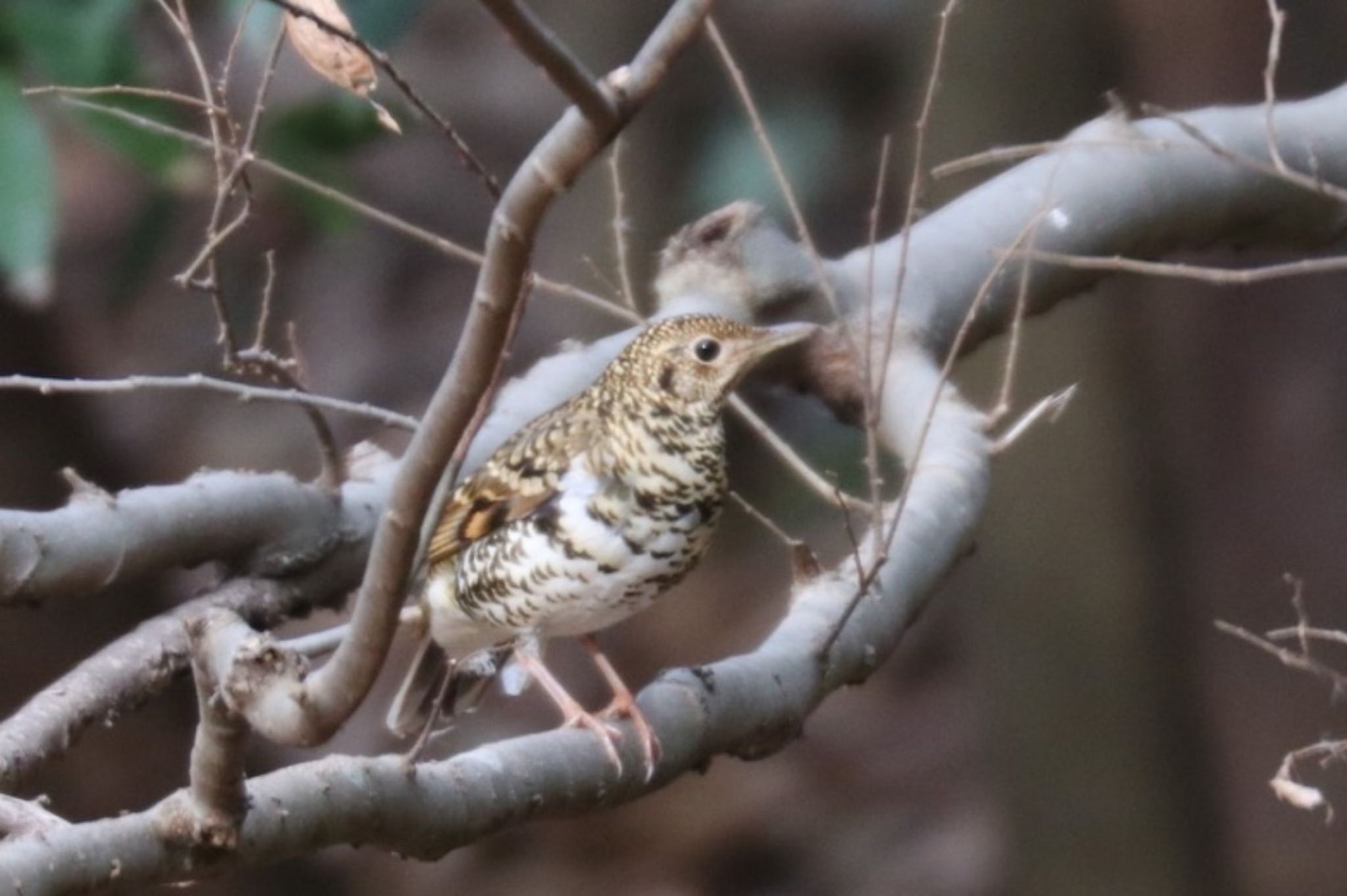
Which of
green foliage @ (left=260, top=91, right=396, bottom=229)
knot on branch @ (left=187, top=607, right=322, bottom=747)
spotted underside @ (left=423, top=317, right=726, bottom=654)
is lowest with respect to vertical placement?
spotted underside @ (left=423, top=317, right=726, bottom=654)

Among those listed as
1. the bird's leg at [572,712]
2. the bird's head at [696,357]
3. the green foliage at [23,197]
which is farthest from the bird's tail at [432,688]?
the green foliage at [23,197]

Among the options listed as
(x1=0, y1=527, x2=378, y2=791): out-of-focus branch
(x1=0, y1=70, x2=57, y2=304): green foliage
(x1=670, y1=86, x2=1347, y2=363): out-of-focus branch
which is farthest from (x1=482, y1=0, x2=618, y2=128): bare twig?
(x1=0, y1=70, x2=57, y2=304): green foliage

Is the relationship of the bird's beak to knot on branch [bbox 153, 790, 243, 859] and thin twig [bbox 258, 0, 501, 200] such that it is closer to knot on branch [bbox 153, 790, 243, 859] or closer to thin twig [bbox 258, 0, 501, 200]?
thin twig [bbox 258, 0, 501, 200]

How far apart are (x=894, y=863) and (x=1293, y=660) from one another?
6.07 meters

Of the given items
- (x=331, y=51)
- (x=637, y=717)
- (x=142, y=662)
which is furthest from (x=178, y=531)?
(x=331, y=51)

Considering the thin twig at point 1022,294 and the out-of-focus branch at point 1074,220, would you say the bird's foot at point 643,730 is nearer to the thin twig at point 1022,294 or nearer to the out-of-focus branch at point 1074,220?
the thin twig at point 1022,294

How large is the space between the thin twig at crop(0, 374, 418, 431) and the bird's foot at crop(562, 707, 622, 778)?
1.53 feet

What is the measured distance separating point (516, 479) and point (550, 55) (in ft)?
5.74

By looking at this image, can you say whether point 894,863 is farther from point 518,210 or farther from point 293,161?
point 518,210

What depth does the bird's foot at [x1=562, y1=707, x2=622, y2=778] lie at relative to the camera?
8.41ft

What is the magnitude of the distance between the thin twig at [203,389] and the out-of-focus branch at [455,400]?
836 millimetres

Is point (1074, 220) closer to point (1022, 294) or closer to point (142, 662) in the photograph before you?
point (1022, 294)

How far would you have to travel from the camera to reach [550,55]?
1540 mm

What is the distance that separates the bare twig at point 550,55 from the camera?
1.52 m
